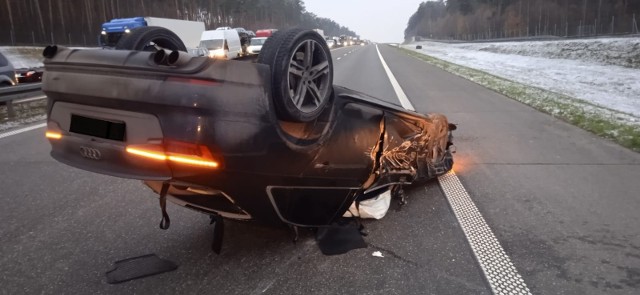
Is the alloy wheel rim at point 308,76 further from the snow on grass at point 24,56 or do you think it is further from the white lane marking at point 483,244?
the snow on grass at point 24,56

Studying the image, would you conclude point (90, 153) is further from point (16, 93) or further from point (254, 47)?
point (254, 47)

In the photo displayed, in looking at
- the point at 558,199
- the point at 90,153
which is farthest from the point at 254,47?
the point at 90,153

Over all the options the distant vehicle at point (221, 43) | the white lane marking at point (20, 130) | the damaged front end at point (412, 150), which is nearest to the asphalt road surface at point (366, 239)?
the damaged front end at point (412, 150)

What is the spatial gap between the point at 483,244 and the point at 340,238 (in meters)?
1.05

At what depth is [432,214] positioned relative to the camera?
4.14 meters

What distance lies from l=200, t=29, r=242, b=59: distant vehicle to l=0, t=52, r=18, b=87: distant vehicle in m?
17.1

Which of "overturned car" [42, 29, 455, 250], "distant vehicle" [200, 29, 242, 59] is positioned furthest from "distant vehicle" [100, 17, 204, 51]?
"distant vehicle" [200, 29, 242, 59]

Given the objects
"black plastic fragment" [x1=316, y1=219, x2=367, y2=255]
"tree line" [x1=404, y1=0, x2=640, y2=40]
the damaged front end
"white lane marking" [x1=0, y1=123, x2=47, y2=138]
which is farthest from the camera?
"tree line" [x1=404, y1=0, x2=640, y2=40]

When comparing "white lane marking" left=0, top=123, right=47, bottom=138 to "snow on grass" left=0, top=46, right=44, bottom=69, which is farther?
"snow on grass" left=0, top=46, right=44, bottom=69

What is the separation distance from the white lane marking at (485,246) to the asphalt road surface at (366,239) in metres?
0.06

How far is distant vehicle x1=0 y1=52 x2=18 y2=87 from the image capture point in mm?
10648

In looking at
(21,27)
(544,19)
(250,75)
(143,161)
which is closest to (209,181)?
(143,161)

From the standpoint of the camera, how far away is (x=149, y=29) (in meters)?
3.22

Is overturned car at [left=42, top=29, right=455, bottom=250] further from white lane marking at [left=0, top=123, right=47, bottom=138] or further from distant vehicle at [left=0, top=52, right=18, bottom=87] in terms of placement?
distant vehicle at [left=0, top=52, right=18, bottom=87]
